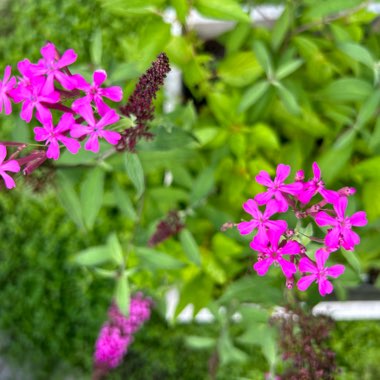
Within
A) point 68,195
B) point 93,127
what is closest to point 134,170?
point 93,127

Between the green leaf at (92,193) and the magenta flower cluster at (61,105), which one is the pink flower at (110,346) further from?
the magenta flower cluster at (61,105)

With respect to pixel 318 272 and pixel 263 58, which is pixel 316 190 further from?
pixel 263 58

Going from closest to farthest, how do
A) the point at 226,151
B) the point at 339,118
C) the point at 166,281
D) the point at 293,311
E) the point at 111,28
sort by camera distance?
the point at 293,311 < the point at 339,118 < the point at 226,151 < the point at 166,281 < the point at 111,28

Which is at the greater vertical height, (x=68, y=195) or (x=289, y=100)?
(x=289, y=100)

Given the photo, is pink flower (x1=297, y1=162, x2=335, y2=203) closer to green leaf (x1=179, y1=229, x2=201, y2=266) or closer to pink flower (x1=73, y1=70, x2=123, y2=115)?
pink flower (x1=73, y1=70, x2=123, y2=115)


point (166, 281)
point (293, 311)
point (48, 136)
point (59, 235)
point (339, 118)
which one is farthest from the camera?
point (59, 235)

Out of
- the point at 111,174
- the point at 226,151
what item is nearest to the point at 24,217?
the point at 111,174

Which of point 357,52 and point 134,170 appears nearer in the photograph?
point 134,170

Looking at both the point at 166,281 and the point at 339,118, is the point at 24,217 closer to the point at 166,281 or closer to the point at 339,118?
the point at 166,281
